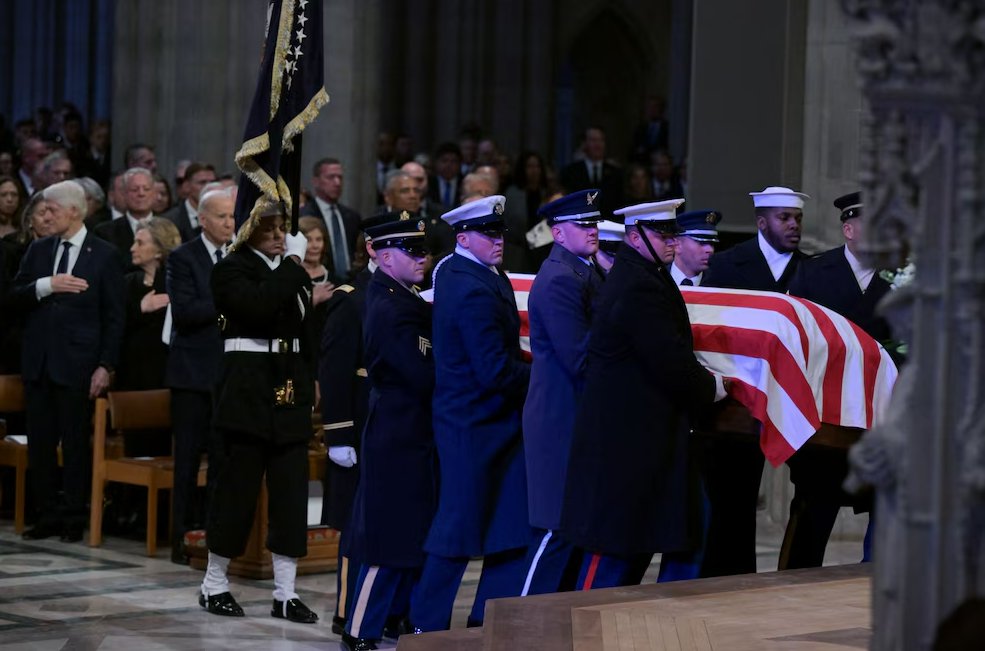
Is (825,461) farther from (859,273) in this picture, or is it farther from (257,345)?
(257,345)

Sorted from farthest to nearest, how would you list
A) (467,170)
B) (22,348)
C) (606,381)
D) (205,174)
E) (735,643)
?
(467,170)
(205,174)
(22,348)
(606,381)
(735,643)

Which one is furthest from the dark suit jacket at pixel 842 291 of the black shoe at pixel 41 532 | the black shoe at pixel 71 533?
the black shoe at pixel 41 532

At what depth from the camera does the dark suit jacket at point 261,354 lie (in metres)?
7.41

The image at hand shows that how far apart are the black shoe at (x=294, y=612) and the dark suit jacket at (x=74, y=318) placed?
2.59 metres

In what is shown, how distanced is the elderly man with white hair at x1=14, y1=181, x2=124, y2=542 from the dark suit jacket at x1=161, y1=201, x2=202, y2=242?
150 centimetres

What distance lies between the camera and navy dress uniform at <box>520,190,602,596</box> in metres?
6.53

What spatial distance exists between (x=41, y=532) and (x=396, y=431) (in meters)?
3.71

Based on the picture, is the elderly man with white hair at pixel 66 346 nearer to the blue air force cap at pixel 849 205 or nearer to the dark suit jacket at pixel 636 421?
the blue air force cap at pixel 849 205

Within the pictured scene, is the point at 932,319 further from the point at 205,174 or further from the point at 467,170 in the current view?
the point at 467,170

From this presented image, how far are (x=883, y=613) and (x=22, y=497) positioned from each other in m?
7.74

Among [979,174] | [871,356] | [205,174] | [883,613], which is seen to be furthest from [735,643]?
[205,174]

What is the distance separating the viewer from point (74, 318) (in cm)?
970

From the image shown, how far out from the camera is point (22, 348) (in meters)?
9.88

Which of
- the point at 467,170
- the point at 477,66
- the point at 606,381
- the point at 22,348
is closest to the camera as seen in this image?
the point at 606,381
